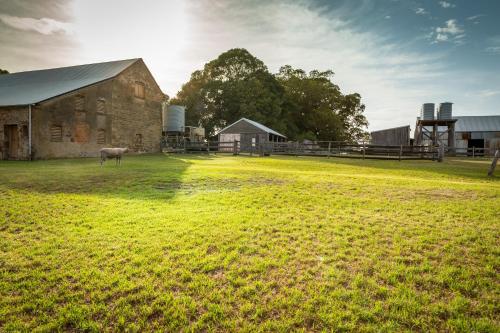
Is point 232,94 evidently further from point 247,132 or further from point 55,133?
point 55,133

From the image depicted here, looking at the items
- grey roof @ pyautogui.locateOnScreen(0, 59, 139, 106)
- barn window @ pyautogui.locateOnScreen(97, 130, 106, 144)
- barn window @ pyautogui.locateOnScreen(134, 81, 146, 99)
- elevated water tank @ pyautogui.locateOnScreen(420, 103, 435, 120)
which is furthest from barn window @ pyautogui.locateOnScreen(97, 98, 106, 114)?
elevated water tank @ pyautogui.locateOnScreen(420, 103, 435, 120)

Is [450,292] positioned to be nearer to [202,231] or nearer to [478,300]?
[478,300]

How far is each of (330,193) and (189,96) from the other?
45.5m

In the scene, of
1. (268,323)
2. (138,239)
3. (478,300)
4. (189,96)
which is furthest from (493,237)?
(189,96)

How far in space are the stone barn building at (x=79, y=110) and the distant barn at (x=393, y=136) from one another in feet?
86.6

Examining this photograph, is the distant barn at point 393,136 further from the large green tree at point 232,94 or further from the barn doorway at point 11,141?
the barn doorway at point 11,141

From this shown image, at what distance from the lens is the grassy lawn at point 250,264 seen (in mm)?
3006

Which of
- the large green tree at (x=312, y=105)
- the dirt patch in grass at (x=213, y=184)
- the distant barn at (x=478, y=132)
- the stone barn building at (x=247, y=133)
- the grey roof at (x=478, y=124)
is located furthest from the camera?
the large green tree at (x=312, y=105)

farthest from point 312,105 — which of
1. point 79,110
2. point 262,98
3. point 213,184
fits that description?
point 213,184

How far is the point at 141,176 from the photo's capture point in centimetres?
1048

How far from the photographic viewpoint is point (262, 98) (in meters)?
48.2

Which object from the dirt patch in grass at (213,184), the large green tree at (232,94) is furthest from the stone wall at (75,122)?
the large green tree at (232,94)

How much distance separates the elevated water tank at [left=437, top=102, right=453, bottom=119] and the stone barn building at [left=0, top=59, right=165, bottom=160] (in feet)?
106

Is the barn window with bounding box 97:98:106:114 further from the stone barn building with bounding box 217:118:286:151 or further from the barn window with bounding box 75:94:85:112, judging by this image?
the stone barn building with bounding box 217:118:286:151
